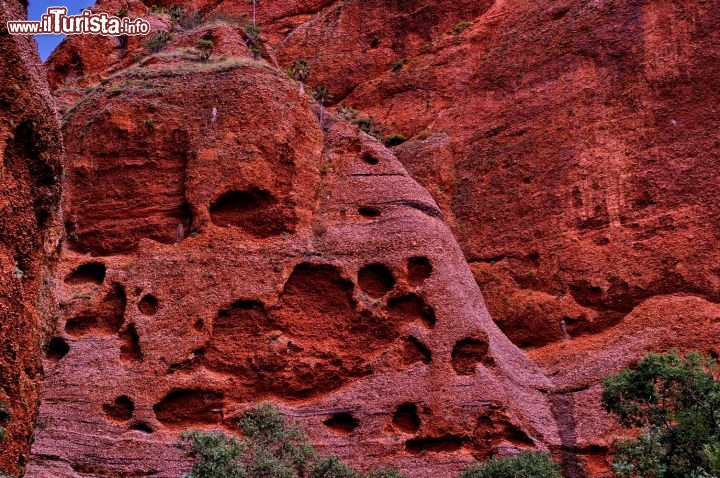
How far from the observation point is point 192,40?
3691cm

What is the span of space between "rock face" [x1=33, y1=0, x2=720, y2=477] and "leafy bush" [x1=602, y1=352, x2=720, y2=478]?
364cm

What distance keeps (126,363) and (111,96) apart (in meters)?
10.4

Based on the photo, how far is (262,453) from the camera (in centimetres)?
2288

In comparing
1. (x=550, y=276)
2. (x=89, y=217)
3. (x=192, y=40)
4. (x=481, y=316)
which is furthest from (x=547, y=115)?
(x=89, y=217)

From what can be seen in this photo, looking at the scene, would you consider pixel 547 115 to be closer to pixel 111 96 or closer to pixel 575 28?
pixel 575 28

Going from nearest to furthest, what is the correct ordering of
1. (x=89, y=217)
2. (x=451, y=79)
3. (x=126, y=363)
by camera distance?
(x=126, y=363) → (x=89, y=217) → (x=451, y=79)

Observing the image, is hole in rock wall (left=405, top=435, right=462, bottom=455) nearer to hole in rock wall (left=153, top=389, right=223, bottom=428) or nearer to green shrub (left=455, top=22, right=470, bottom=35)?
hole in rock wall (left=153, top=389, right=223, bottom=428)

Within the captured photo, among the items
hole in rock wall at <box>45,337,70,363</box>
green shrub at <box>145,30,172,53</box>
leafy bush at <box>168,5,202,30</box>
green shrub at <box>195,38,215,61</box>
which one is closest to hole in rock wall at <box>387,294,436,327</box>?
hole in rock wall at <box>45,337,70,363</box>

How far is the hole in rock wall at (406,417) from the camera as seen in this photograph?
25.6 meters

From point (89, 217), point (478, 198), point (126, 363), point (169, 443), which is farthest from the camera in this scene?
point (478, 198)

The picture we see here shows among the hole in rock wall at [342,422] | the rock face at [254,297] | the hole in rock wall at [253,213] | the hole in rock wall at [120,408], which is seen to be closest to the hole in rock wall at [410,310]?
the rock face at [254,297]

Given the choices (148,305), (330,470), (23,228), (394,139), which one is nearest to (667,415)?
(330,470)

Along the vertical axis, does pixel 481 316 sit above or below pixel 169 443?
above

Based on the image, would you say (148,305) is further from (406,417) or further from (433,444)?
(433,444)
